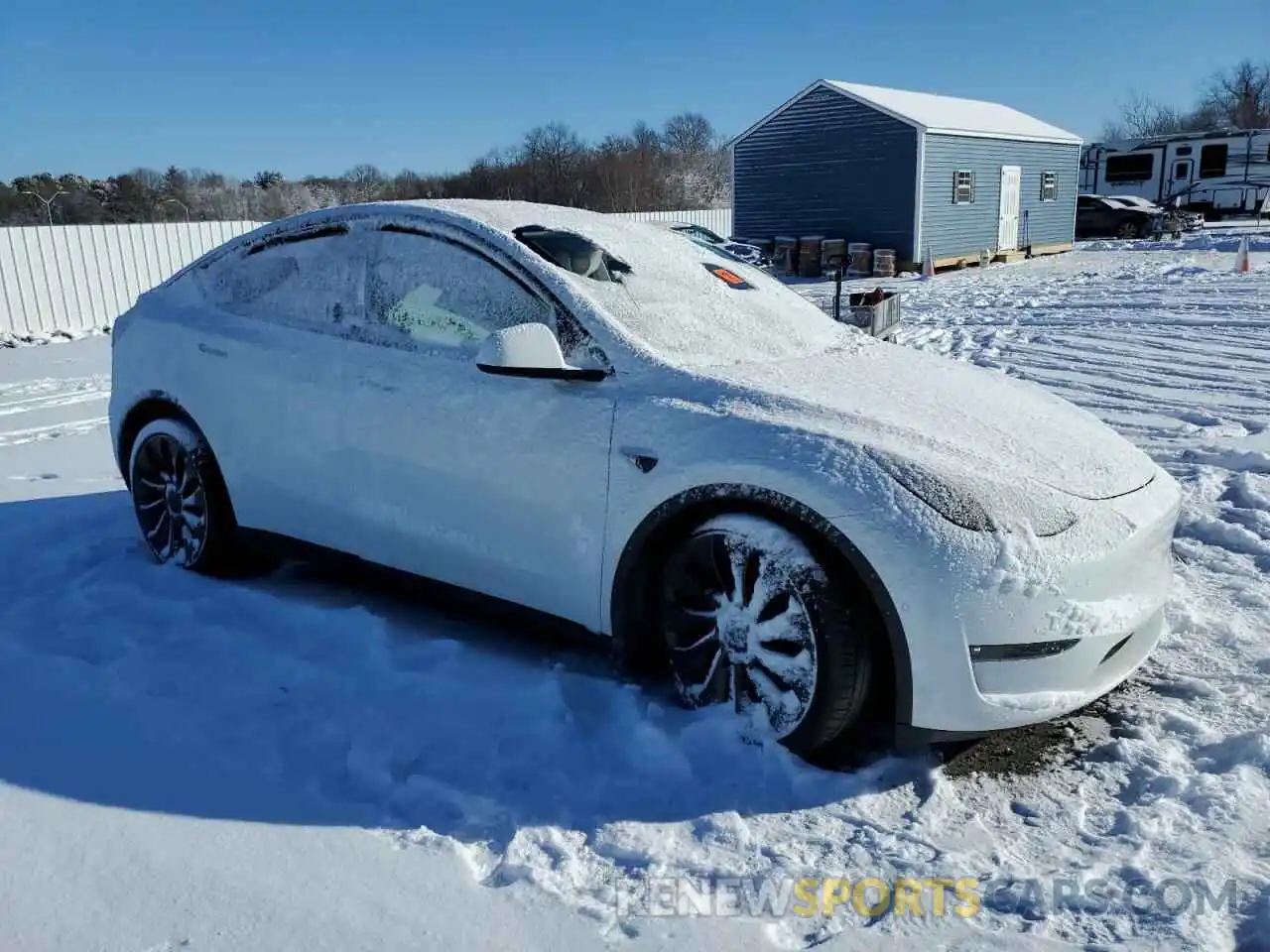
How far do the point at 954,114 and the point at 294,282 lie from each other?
22.1 m

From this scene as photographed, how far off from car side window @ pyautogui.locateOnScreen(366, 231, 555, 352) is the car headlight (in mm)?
1259

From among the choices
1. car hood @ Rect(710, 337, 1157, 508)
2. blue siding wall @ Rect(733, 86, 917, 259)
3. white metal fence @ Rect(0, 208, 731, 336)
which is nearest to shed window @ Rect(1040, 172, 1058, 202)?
blue siding wall @ Rect(733, 86, 917, 259)

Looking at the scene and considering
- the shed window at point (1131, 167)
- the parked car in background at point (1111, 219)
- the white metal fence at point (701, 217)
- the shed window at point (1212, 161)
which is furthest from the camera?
the shed window at point (1131, 167)

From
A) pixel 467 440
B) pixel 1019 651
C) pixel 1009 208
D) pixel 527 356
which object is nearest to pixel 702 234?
pixel 1009 208

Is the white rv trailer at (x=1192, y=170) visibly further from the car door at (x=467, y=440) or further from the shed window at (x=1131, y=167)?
the car door at (x=467, y=440)

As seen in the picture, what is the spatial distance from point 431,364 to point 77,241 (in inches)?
551

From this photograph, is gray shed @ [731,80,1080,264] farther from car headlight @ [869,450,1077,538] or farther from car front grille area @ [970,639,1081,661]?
car front grille area @ [970,639,1081,661]

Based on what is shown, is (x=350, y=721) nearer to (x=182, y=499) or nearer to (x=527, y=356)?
(x=527, y=356)

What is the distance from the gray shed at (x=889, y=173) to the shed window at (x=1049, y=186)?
586 millimetres

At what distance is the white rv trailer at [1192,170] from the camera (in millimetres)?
35000

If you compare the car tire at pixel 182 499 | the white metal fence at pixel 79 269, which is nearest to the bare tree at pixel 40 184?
the white metal fence at pixel 79 269

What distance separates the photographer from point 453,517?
Answer: 343 cm

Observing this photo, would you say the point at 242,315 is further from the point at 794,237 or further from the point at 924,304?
the point at 794,237

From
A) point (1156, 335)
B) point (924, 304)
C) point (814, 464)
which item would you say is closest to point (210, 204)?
point (924, 304)
